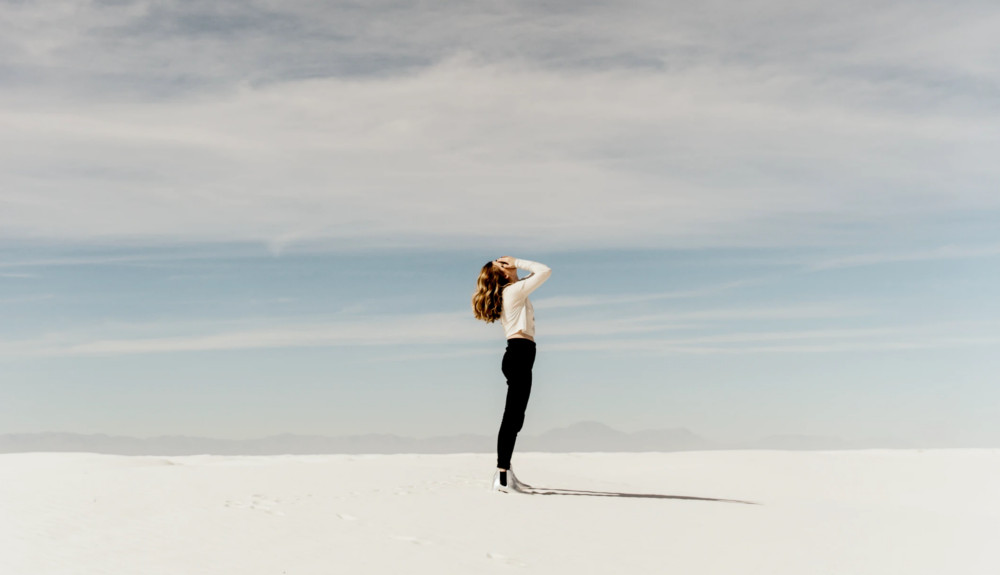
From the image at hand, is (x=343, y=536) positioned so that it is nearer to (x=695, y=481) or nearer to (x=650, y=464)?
(x=695, y=481)

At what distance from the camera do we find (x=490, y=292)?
10398mm

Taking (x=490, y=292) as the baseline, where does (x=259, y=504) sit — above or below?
below

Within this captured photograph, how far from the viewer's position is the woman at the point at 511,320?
10219 mm

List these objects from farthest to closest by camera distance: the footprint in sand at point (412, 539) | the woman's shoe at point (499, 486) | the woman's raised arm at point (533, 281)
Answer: the woman's shoe at point (499, 486)
the woman's raised arm at point (533, 281)
the footprint in sand at point (412, 539)

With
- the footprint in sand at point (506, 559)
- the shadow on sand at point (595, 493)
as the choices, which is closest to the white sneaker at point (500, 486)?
the shadow on sand at point (595, 493)

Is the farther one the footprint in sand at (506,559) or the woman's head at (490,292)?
the woman's head at (490,292)

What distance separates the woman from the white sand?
737 millimetres

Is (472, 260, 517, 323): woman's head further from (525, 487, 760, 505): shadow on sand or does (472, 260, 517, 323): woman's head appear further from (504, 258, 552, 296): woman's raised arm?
(525, 487, 760, 505): shadow on sand

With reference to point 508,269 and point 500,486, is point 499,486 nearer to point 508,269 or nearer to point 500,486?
point 500,486

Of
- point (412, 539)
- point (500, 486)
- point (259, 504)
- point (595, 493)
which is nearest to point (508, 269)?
point (500, 486)

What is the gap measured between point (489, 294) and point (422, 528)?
2852mm

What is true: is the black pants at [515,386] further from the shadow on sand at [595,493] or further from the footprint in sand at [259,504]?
the footprint in sand at [259,504]

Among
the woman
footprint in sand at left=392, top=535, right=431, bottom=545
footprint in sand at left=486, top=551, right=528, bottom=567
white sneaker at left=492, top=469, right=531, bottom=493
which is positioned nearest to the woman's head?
the woman

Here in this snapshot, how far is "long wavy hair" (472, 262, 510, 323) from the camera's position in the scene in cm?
1040
